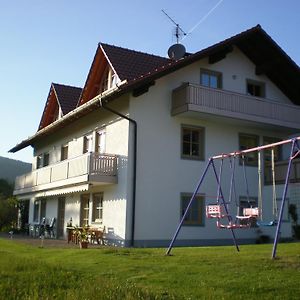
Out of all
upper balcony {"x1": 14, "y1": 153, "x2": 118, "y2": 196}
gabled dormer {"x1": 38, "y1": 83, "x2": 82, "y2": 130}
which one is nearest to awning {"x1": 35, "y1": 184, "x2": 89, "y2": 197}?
upper balcony {"x1": 14, "y1": 153, "x2": 118, "y2": 196}

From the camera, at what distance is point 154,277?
30.3 ft

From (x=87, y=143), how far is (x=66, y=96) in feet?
17.1

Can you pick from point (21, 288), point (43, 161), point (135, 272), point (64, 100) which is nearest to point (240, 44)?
point (64, 100)

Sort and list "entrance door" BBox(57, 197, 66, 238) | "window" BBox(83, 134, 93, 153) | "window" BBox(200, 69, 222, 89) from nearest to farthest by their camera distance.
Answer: "window" BBox(200, 69, 222, 89)
"window" BBox(83, 134, 93, 153)
"entrance door" BBox(57, 197, 66, 238)

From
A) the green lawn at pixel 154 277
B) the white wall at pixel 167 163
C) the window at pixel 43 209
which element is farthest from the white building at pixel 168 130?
the green lawn at pixel 154 277

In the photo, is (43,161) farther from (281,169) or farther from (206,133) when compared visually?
(281,169)

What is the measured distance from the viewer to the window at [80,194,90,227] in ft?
76.0

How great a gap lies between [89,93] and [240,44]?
7.50m

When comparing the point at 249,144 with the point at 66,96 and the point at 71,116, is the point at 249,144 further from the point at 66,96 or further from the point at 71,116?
the point at 66,96

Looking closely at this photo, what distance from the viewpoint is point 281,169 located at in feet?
74.0

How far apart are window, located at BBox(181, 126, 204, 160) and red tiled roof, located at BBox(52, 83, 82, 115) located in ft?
26.5

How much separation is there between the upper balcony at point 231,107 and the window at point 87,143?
16.3 feet

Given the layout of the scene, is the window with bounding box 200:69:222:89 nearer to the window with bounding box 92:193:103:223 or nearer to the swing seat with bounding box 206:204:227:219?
the window with bounding box 92:193:103:223

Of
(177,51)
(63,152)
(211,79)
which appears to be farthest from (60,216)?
(211,79)
